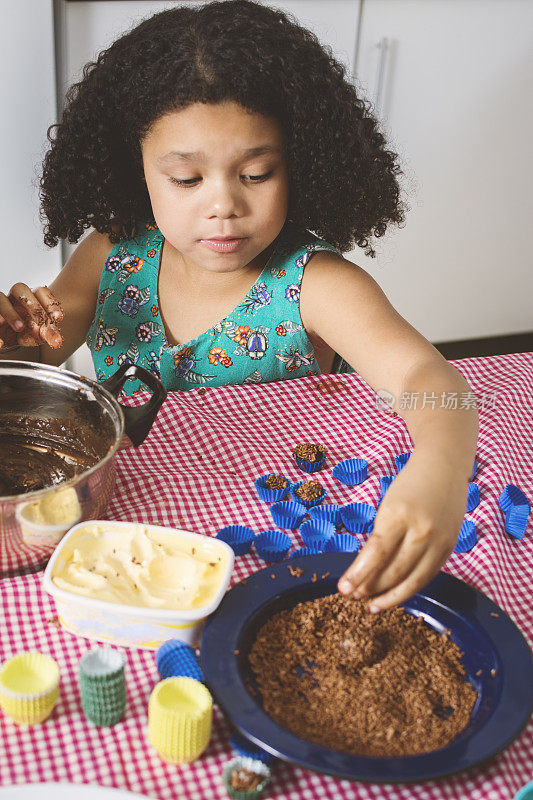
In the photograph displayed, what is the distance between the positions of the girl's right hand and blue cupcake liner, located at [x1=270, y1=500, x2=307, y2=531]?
45 cm

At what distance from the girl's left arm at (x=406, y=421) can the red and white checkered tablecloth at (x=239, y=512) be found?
0.08 meters

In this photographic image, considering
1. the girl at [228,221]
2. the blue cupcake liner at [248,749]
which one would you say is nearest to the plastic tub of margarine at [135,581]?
the blue cupcake liner at [248,749]

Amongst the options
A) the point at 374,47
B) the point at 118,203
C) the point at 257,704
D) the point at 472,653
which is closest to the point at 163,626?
the point at 257,704

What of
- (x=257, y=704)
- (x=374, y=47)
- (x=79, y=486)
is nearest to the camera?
(x=257, y=704)

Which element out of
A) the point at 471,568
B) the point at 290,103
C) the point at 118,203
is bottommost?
the point at 471,568

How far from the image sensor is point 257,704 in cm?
62

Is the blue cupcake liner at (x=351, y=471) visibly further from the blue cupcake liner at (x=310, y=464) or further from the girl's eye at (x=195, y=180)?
the girl's eye at (x=195, y=180)

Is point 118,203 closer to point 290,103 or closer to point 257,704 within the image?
point 290,103

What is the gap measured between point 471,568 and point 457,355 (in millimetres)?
2290

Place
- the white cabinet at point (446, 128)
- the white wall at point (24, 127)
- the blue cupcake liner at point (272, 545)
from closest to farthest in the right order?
the blue cupcake liner at point (272, 545) < the white wall at point (24, 127) < the white cabinet at point (446, 128)

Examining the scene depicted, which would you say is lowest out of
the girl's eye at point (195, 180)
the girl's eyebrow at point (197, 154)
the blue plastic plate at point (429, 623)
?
the blue plastic plate at point (429, 623)

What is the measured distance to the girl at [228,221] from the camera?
1.11m

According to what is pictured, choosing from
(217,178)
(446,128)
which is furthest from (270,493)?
(446,128)

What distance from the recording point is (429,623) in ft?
2.49
